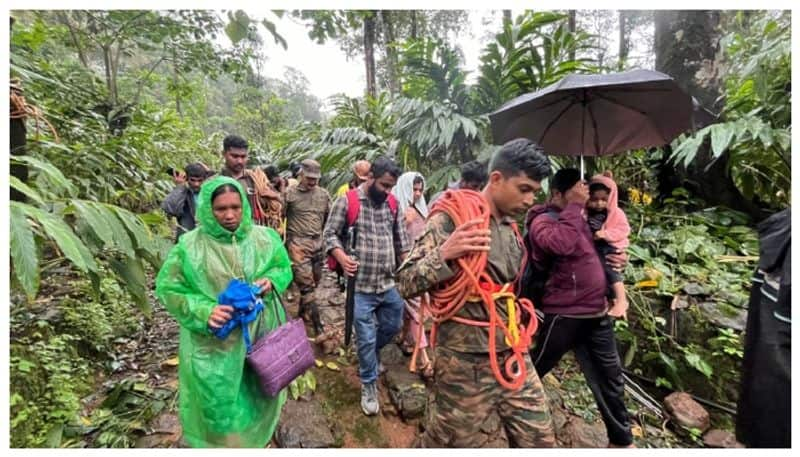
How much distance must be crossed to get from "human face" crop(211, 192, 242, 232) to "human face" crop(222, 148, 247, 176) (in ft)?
4.32

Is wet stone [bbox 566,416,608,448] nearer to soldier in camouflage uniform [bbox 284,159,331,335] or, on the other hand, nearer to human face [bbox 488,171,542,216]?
human face [bbox 488,171,542,216]

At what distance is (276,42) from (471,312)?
1318 mm

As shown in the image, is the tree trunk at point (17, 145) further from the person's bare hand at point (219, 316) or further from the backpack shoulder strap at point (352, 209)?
the backpack shoulder strap at point (352, 209)

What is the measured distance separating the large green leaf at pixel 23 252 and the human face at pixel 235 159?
1737mm

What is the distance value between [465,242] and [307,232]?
258 cm

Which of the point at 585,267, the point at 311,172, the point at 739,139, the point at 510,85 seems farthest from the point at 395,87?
the point at 585,267

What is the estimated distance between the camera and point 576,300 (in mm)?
2100

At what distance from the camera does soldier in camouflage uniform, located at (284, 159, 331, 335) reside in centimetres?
371

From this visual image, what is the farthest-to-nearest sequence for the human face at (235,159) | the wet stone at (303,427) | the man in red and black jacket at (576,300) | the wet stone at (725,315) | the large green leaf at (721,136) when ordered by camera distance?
the large green leaf at (721,136) → the wet stone at (725,315) → the human face at (235,159) → the wet stone at (303,427) → the man in red and black jacket at (576,300)

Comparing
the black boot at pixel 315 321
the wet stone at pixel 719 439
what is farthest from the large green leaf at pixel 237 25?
the wet stone at pixel 719 439

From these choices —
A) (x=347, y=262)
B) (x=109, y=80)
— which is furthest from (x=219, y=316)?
(x=109, y=80)

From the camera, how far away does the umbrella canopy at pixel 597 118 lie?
2484mm

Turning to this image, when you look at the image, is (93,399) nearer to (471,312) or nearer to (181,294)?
(181,294)

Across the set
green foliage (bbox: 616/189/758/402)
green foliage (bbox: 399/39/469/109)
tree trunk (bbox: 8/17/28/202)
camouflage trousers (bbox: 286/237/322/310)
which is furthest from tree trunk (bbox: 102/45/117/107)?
green foliage (bbox: 616/189/758/402)
